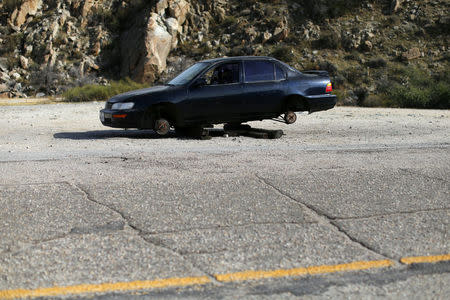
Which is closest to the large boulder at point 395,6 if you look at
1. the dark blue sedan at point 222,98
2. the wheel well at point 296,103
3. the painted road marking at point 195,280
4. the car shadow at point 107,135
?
the dark blue sedan at point 222,98

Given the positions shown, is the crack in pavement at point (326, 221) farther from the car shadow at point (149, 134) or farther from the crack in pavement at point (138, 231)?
the car shadow at point (149, 134)

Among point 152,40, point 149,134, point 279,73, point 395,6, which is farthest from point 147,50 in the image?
point 279,73

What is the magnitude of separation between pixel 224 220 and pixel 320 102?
25.8 feet

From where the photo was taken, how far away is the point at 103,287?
443 cm

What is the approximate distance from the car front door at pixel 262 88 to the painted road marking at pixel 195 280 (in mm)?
8161

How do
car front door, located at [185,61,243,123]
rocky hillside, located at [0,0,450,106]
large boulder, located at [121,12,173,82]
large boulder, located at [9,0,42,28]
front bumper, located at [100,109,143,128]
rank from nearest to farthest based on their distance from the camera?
front bumper, located at [100,109,143,128] < car front door, located at [185,61,243,123] < large boulder, located at [121,12,173,82] < rocky hillside, located at [0,0,450,106] < large boulder, located at [9,0,42,28]

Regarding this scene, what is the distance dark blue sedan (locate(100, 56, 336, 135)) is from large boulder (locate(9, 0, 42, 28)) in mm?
26125

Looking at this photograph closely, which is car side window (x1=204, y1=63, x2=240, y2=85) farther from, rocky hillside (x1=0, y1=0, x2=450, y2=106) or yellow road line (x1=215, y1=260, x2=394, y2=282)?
rocky hillside (x1=0, y1=0, x2=450, y2=106)

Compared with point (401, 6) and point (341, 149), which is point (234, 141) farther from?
point (401, 6)

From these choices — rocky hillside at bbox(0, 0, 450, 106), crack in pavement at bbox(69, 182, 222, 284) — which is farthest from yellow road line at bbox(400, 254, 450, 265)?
rocky hillside at bbox(0, 0, 450, 106)

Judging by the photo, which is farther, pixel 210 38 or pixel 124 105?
pixel 210 38

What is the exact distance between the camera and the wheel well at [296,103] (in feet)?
44.0

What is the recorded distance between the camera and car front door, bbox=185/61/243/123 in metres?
12.7

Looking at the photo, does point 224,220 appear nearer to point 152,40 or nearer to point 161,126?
point 161,126
